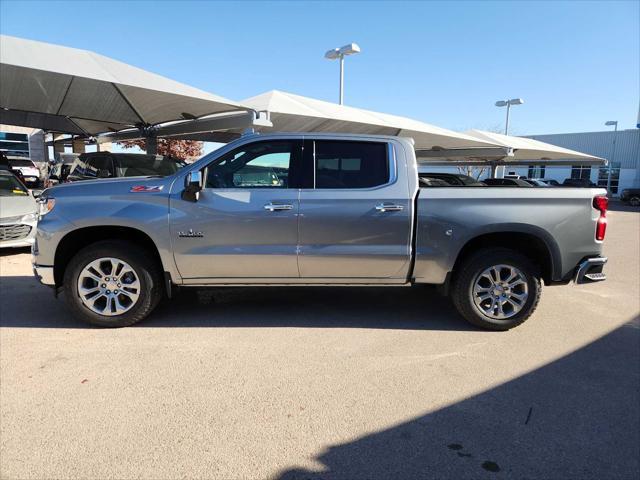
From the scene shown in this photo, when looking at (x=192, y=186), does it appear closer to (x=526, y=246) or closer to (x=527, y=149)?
(x=526, y=246)

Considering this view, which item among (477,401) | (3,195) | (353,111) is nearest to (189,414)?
(477,401)

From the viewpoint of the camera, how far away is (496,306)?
4695 millimetres

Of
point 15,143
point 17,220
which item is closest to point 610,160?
point 17,220

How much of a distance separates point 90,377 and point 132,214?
157 centimetres

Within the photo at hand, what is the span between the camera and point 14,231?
7.76 meters

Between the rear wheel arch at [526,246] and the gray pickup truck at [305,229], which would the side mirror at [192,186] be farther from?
the rear wheel arch at [526,246]

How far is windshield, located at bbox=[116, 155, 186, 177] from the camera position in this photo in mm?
10391

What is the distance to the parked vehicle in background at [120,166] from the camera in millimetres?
10352

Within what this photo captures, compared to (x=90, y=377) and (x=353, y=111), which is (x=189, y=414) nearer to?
(x=90, y=377)

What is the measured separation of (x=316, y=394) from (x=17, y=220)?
694 cm

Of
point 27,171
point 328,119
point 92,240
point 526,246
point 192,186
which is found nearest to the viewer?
point 192,186

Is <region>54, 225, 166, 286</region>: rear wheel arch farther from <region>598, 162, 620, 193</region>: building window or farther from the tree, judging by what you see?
<region>598, 162, 620, 193</region>: building window

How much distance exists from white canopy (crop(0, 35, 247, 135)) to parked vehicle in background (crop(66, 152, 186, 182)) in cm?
145

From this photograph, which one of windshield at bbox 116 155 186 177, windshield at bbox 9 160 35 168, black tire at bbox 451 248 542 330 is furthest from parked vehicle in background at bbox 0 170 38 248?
windshield at bbox 9 160 35 168
